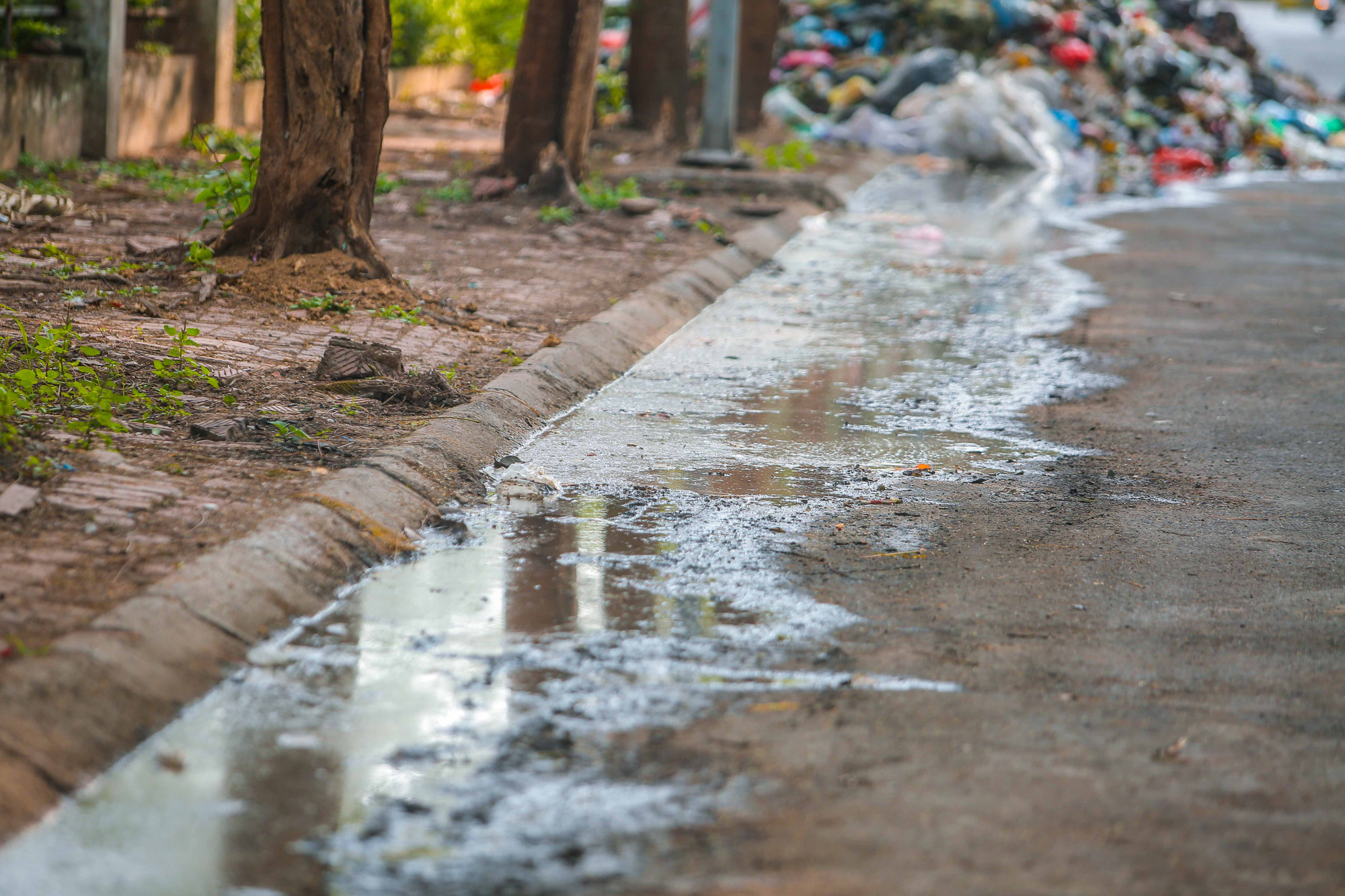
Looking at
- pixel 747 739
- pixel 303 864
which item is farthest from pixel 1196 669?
pixel 303 864

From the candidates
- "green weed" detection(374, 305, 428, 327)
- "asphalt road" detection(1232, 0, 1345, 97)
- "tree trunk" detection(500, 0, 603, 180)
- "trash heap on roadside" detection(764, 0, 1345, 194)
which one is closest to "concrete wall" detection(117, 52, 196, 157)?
"tree trunk" detection(500, 0, 603, 180)

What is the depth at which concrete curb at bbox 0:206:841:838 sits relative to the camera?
95.3 inches

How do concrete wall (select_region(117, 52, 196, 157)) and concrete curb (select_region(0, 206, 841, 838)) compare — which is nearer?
concrete curb (select_region(0, 206, 841, 838))

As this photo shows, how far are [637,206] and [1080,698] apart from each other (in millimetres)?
7332

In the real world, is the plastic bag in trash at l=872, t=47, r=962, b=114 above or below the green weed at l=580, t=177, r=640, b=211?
above

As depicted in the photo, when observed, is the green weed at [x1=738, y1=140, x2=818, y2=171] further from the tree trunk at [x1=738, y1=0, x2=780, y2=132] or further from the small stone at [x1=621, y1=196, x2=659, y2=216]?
the small stone at [x1=621, y1=196, x2=659, y2=216]

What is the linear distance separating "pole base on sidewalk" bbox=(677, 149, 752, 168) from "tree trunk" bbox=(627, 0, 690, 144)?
1684 mm

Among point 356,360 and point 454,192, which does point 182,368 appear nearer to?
point 356,360

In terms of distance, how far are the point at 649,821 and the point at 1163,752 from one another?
1.01 metres

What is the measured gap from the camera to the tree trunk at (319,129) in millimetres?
6137

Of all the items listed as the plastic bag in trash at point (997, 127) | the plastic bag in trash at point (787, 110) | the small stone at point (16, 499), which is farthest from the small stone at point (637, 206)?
the plastic bag in trash at point (787, 110)

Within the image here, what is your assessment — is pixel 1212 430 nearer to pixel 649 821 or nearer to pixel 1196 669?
pixel 1196 669

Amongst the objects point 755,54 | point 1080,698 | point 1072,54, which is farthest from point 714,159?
point 1080,698

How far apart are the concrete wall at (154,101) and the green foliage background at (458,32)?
5.59m
